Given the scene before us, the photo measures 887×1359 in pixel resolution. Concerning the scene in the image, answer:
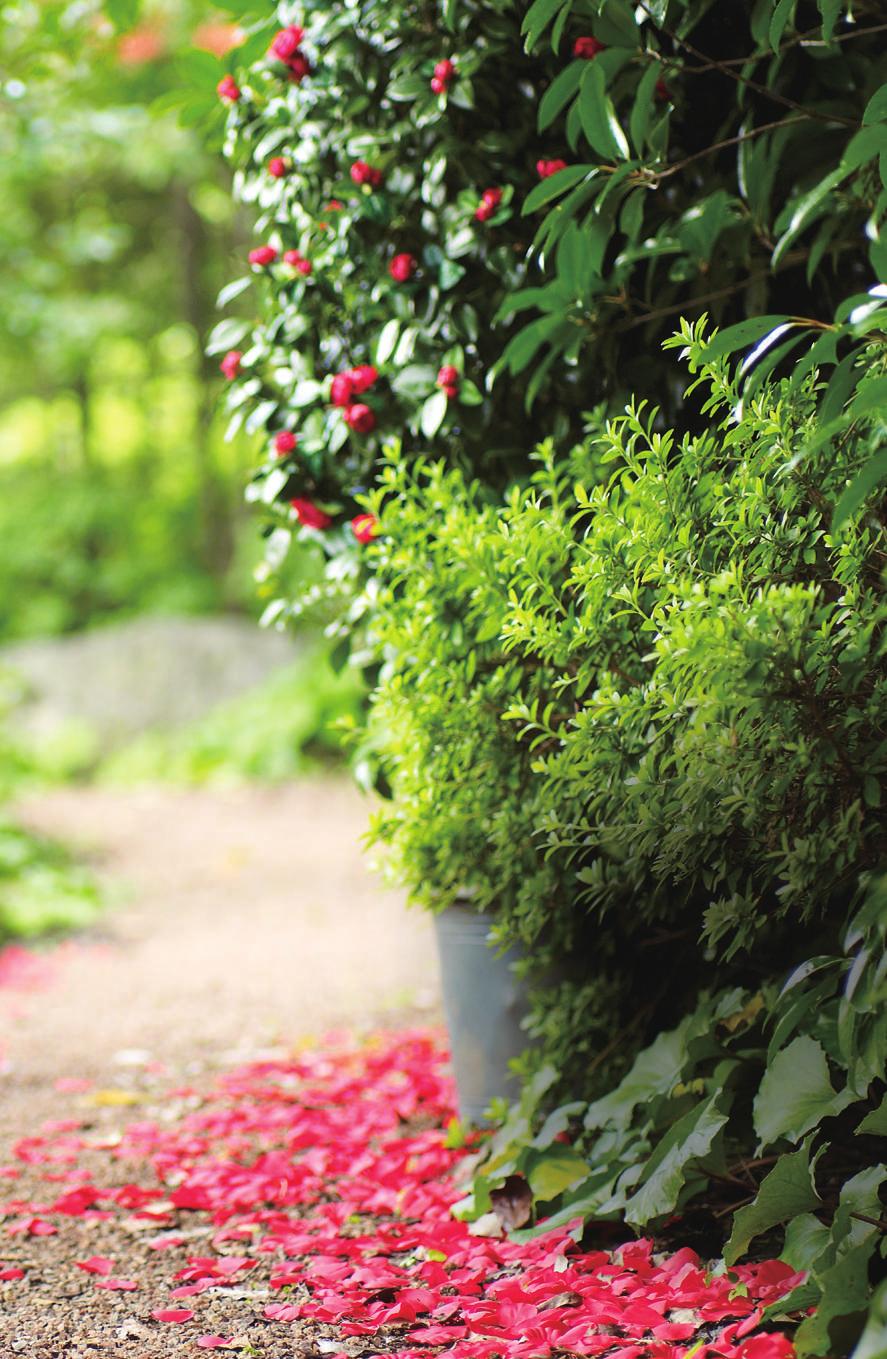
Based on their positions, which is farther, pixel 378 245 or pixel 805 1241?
pixel 378 245

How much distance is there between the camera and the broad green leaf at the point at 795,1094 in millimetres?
1656

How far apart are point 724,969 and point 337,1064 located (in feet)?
4.60

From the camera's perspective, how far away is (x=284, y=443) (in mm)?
2426

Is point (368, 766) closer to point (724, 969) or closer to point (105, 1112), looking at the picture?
point (724, 969)

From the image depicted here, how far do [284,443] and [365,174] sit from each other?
0.53 m

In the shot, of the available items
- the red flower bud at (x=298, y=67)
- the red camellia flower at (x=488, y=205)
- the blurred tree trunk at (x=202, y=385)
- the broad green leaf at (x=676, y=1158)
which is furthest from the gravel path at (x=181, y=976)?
the blurred tree trunk at (x=202, y=385)

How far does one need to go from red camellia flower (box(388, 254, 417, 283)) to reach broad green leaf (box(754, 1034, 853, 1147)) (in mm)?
1558

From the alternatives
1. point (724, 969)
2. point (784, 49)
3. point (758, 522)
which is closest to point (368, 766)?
point (724, 969)

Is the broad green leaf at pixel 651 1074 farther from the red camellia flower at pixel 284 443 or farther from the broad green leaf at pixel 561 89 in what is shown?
the broad green leaf at pixel 561 89

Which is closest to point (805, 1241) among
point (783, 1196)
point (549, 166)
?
point (783, 1196)

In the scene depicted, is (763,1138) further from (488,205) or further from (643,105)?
(488,205)

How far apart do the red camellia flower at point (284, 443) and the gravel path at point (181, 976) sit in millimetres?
839

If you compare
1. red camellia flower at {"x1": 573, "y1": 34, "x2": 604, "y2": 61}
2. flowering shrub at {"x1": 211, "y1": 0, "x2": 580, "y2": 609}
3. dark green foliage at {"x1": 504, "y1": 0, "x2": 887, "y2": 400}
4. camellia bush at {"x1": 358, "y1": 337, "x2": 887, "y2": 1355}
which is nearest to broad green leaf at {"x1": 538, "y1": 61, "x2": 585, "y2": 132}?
dark green foliage at {"x1": 504, "y1": 0, "x2": 887, "y2": 400}

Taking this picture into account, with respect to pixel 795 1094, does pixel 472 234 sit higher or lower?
higher
